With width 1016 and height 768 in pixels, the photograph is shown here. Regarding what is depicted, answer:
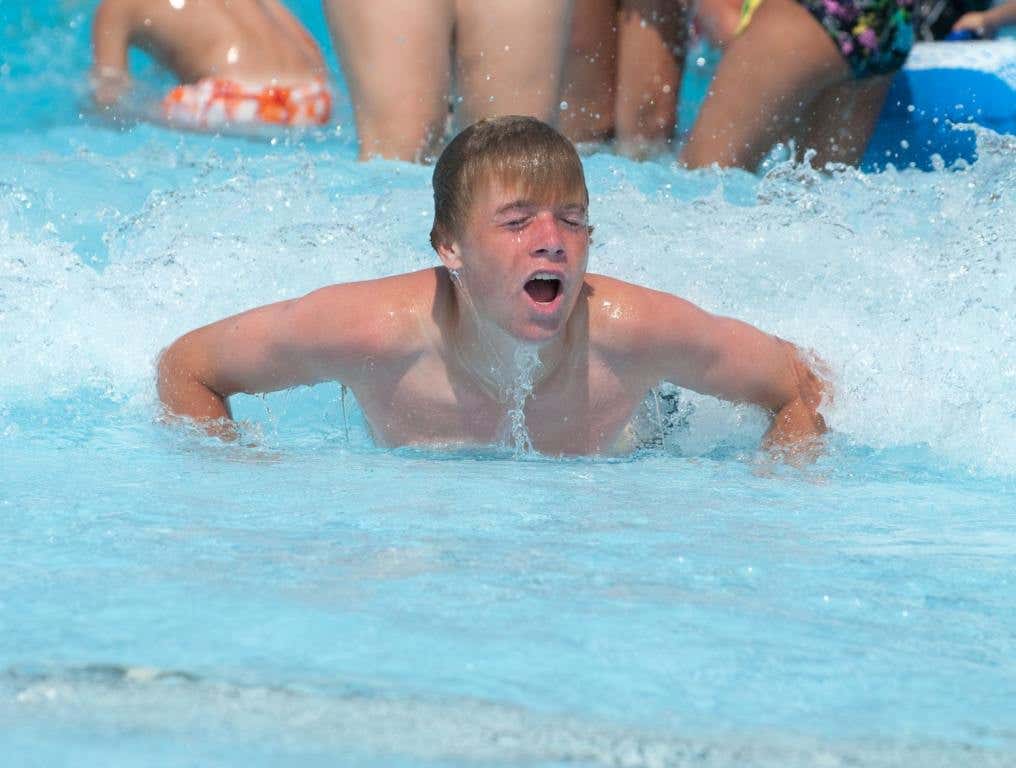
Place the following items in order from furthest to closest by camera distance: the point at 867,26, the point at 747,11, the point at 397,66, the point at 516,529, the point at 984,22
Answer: the point at 984,22, the point at 747,11, the point at 867,26, the point at 397,66, the point at 516,529

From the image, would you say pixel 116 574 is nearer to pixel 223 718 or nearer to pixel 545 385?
pixel 223 718

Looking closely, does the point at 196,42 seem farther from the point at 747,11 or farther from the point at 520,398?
the point at 520,398

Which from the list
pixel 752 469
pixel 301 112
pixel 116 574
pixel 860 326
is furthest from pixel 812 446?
pixel 301 112

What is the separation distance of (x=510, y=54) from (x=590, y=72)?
82cm

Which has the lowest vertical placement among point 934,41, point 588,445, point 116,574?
point 588,445

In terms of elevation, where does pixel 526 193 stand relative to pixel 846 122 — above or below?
above

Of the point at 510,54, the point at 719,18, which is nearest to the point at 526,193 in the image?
the point at 510,54

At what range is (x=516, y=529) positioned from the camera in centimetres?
249

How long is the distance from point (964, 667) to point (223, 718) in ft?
2.97

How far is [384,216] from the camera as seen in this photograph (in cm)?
492

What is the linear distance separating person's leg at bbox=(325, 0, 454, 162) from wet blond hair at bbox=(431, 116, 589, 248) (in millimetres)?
2030

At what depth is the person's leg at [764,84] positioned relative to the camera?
5395 mm

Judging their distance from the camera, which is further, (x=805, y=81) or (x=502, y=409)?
(x=805, y=81)

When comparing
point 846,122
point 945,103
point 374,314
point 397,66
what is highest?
point 397,66
